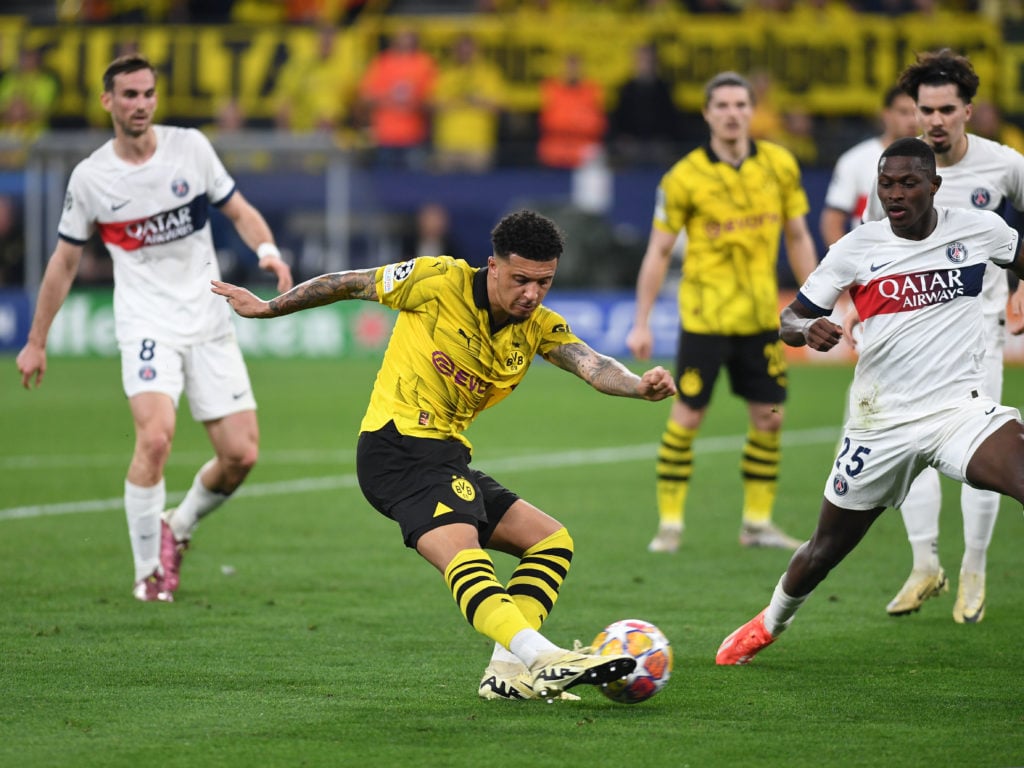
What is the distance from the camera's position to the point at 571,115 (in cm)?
2261

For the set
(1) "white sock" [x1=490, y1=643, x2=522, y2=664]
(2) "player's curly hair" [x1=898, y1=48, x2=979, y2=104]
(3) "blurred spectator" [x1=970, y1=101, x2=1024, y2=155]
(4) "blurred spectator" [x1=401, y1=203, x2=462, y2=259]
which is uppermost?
(2) "player's curly hair" [x1=898, y1=48, x2=979, y2=104]

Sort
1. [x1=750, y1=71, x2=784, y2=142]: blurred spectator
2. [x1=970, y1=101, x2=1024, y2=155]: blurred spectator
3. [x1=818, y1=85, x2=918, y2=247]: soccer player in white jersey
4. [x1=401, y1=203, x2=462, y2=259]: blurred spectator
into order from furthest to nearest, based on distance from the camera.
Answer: [x1=750, y1=71, x2=784, y2=142]: blurred spectator < [x1=401, y1=203, x2=462, y2=259]: blurred spectator < [x1=970, y1=101, x2=1024, y2=155]: blurred spectator < [x1=818, y1=85, x2=918, y2=247]: soccer player in white jersey

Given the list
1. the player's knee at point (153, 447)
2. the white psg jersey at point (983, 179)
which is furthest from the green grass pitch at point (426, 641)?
the white psg jersey at point (983, 179)

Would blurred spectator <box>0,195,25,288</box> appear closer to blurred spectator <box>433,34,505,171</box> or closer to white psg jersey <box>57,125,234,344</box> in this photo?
blurred spectator <box>433,34,505,171</box>

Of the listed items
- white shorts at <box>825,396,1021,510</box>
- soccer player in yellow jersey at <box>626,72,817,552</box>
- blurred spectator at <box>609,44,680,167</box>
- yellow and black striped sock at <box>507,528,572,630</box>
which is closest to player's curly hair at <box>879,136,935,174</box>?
white shorts at <box>825,396,1021,510</box>

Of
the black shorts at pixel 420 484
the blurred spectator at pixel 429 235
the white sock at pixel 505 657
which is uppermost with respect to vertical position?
the black shorts at pixel 420 484

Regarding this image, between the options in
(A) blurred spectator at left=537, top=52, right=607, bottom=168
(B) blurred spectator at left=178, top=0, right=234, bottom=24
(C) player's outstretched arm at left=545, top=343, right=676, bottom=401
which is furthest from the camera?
(B) blurred spectator at left=178, top=0, right=234, bottom=24

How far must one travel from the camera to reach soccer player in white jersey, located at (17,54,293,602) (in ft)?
26.7

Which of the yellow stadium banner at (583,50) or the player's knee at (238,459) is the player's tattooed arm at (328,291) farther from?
the yellow stadium banner at (583,50)

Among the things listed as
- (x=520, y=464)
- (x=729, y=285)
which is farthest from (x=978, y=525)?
(x=520, y=464)

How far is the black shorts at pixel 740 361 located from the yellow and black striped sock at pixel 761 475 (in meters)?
0.25

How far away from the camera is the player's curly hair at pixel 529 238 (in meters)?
5.75

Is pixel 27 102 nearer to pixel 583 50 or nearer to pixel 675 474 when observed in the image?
pixel 583 50

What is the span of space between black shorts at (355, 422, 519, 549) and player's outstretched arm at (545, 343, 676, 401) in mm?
537
